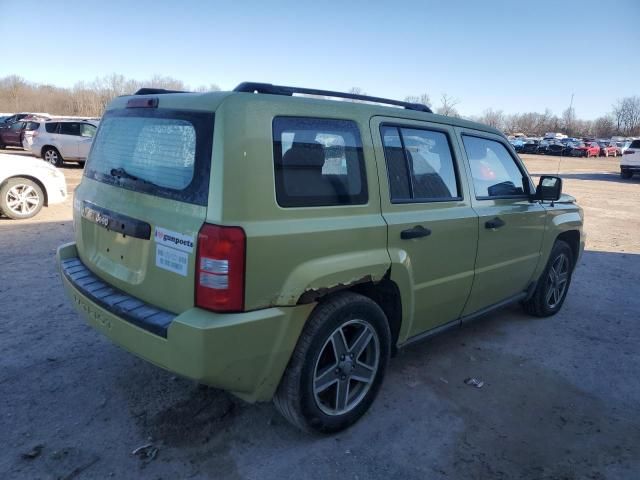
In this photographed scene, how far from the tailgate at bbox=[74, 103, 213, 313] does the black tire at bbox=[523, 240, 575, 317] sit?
3781 millimetres

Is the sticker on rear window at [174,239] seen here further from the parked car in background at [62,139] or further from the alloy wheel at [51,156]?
the alloy wheel at [51,156]

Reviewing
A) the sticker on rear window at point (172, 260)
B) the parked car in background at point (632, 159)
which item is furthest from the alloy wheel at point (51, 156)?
the parked car in background at point (632, 159)

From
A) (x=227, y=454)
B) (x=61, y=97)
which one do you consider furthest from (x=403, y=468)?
(x=61, y=97)

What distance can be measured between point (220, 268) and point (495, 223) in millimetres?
2407

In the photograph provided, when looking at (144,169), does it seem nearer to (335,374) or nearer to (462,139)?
(335,374)

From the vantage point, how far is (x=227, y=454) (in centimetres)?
267

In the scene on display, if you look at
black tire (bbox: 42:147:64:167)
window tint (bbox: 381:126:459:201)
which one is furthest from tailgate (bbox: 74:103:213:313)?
black tire (bbox: 42:147:64:167)

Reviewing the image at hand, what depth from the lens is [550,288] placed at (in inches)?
199

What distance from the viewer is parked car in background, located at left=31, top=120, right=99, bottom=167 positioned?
1684 cm

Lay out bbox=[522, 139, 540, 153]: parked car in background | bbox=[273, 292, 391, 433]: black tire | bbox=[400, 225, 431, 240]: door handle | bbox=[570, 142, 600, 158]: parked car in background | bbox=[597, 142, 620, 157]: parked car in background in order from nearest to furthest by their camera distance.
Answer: bbox=[273, 292, 391, 433]: black tire
bbox=[400, 225, 431, 240]: door handle
bbox=[570, 142, 600, 158]: parked car in background
bbox=[522, 139, 540, 153]: parked car in background
bbox=[597, 142, 620, 157]: parked car in background

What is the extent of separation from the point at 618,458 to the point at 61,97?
3395 inches

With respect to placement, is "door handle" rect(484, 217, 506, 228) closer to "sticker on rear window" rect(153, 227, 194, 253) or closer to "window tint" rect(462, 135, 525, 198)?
"window tint" rect(462, 135, 525, 198)

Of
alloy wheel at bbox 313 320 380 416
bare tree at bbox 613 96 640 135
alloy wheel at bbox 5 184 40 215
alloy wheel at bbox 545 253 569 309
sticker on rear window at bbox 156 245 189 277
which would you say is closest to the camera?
sticker on rear window at bbox 156 245 189 277

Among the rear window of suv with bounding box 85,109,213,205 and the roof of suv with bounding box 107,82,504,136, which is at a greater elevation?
the roof of suv with bounding box 107,82,504,136
